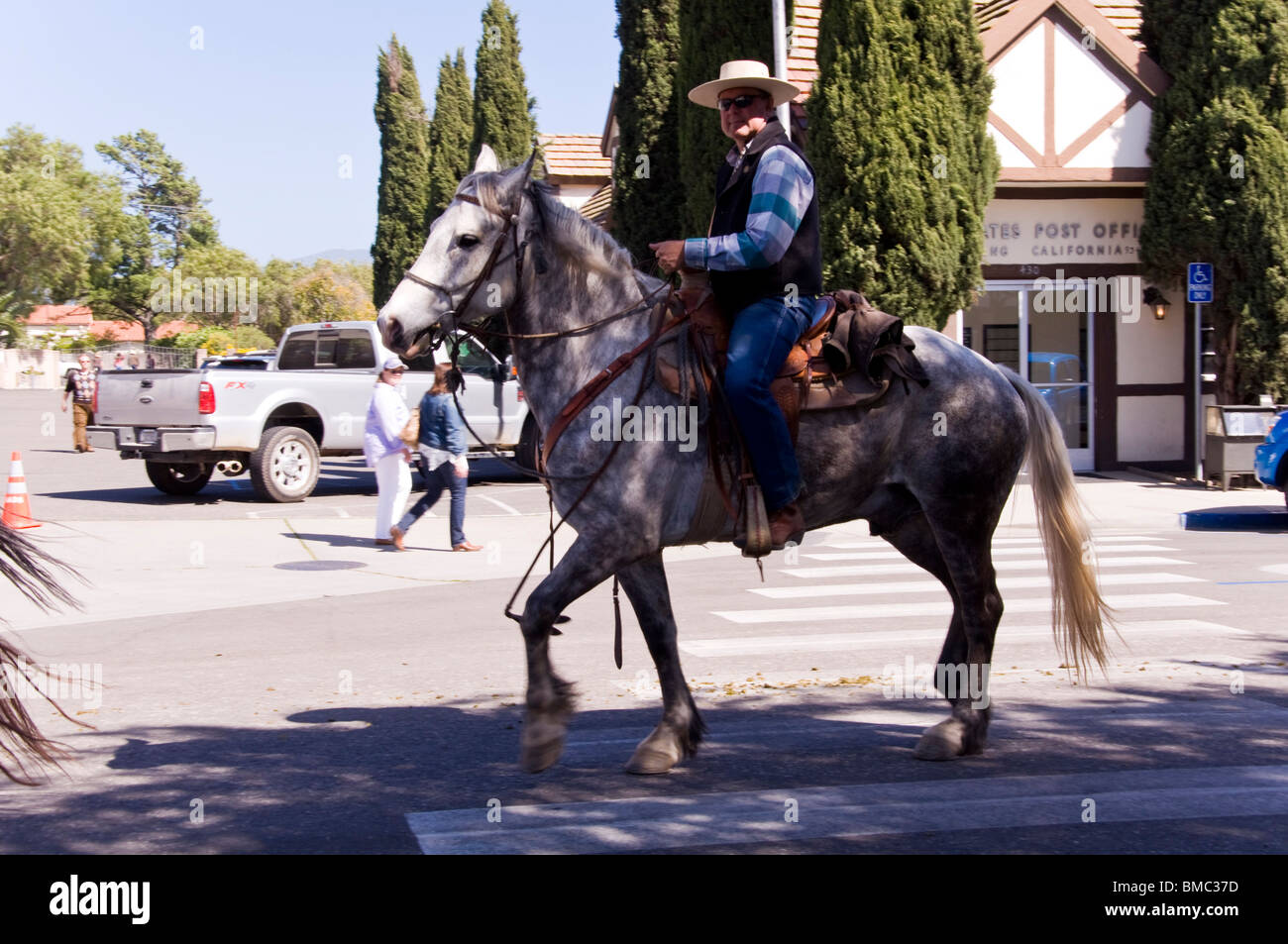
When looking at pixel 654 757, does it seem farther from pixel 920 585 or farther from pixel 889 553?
pixel 889 553

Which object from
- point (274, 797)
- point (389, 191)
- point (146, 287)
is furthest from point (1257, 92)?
point (146, 287)

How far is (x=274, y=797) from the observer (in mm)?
5285

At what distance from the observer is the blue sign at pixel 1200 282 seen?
1922 centimetres

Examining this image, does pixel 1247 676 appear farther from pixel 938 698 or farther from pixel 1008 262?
pixel 1008 262

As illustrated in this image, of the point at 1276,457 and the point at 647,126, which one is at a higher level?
the point at 647,126

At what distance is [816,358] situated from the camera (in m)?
5.86

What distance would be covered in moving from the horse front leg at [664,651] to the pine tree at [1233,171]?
1700cm

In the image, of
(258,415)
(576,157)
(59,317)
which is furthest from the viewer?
(59,317)

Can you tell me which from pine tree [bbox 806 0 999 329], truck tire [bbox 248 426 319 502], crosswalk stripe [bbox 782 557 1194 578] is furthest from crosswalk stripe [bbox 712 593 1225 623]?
truck tire [bbox 248 426 319 502]

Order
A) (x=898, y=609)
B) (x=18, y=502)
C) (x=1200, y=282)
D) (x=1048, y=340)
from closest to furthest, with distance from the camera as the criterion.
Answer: (x=898, y=609)
(x=18, y=502)
(x=1200, y=282)
(x=1048, y=340)

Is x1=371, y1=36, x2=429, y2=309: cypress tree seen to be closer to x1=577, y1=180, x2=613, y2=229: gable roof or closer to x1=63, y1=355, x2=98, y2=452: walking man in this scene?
x1=577, y1=180, x2=613, y2=229: gable roof

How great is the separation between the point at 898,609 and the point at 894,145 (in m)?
10.3

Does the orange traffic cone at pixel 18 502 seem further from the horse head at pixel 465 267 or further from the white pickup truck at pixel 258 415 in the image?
the horse head at pixel 465 267

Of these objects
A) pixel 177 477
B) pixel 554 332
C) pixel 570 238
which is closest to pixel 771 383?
pixel 554 332
